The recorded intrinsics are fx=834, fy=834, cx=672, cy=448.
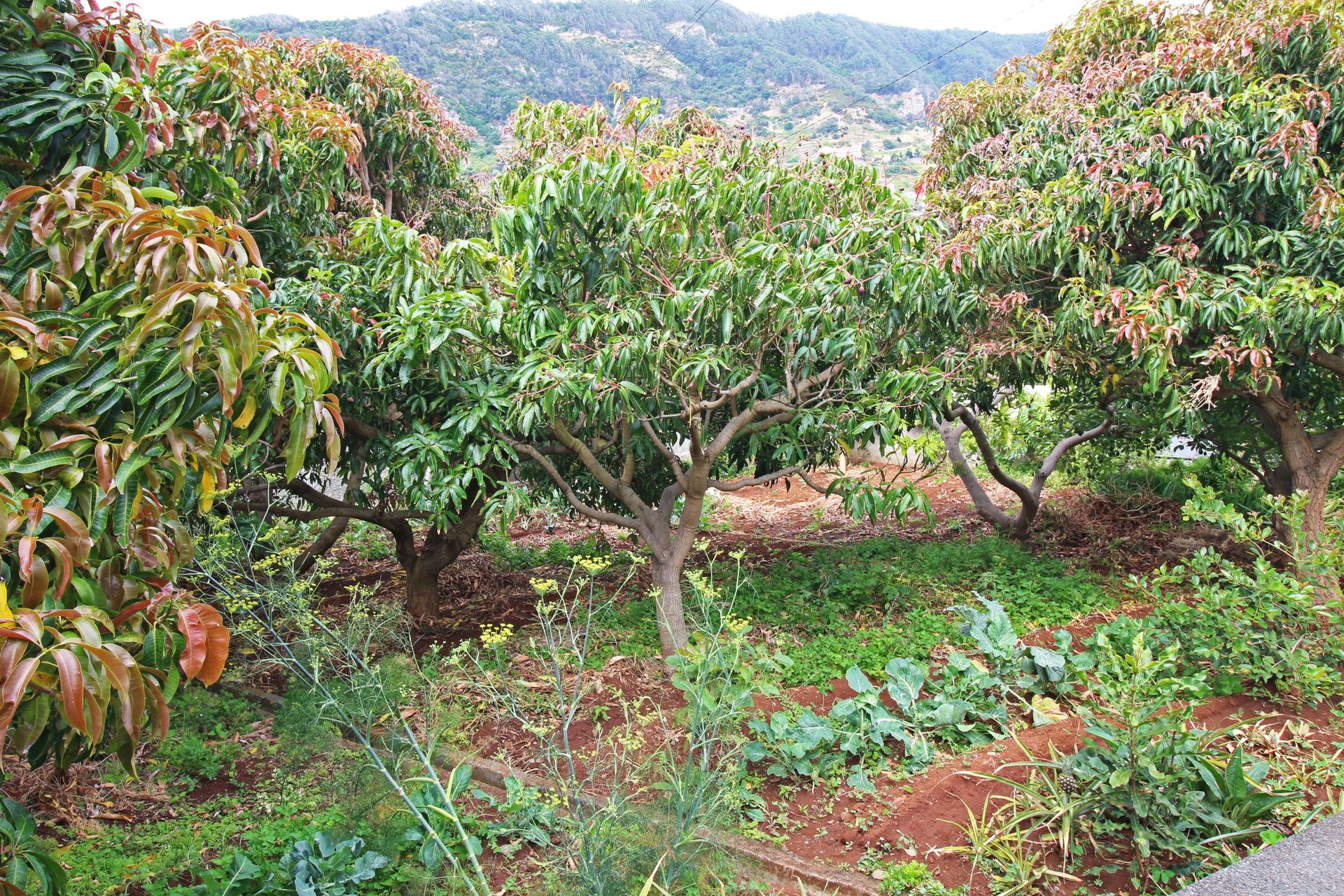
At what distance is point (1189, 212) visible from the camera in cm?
486

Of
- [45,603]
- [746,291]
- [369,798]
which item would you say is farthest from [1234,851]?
[45,603]

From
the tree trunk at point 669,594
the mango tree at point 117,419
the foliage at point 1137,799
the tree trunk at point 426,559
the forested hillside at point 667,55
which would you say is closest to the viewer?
the mango tree at point 117,419

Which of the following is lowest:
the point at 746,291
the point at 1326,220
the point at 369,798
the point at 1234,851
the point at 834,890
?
the point at 369,798

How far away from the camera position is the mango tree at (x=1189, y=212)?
4648 mm

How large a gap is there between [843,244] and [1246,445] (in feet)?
15.8

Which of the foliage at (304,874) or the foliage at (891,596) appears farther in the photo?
the foliage at (891,596)

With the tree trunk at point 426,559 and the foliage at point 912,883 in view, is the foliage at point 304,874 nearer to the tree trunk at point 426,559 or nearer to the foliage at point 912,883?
the foliage at point 912,883

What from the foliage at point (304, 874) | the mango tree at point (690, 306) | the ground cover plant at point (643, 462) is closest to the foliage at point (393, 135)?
the ground cover plant at point (643, 462)

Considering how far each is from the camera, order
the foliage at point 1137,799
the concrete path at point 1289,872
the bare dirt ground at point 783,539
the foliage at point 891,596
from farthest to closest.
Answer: the bare dirt ground at point 783,539 < the foliage at point 891,596 < the foliage at point 1137,799 < the concrete path at point 1289,872

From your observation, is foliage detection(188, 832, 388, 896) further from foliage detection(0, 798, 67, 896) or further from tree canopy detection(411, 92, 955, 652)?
tree canopy detection(411, 92, 955, 652)

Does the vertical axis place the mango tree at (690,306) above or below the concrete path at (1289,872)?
above

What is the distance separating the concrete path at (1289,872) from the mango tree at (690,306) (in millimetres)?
2369

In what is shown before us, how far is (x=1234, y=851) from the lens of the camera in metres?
3.07

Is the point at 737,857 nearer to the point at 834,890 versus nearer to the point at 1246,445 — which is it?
the point at 834,890
